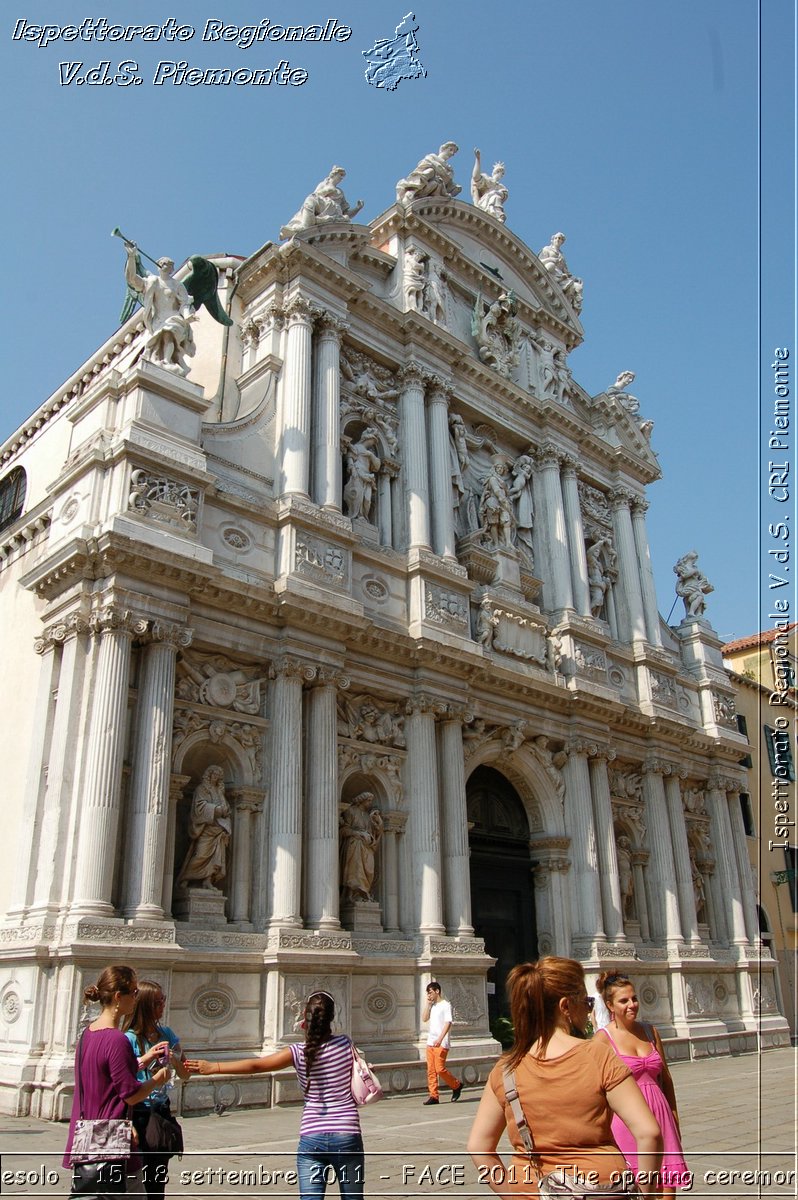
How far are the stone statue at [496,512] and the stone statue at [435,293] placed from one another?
3672 mm

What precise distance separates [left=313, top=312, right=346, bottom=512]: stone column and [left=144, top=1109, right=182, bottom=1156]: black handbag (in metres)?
12.6

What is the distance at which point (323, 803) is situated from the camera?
14.9 metres

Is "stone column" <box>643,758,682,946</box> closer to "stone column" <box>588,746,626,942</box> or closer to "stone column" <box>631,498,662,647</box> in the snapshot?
"stone column" <box>588,746,626,942</box>

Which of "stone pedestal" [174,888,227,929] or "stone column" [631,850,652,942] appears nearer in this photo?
"stone pedestal" [174,888,227,929]

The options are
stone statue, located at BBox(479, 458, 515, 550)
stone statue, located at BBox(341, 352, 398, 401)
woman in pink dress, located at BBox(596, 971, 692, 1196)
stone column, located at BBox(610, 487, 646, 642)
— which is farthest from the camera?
stone column, located at BBox(610, 487, 646, 642)

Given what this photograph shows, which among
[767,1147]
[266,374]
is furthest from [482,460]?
[767,1147]

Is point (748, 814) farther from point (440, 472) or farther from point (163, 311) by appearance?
point (163, 311)

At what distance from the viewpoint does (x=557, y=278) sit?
87.0 feet

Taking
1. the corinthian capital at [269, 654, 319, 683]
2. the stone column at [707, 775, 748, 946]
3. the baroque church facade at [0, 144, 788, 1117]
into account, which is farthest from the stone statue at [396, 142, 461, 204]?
the stone column at [707, 775, 748, 946]

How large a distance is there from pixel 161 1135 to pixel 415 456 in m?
15.6

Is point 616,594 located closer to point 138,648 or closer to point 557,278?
point 557,278

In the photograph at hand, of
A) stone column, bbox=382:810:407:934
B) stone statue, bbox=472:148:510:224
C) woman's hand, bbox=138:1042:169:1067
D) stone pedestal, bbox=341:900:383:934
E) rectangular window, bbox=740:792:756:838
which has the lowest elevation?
woman's hand, bbox=138:1042:169:1067

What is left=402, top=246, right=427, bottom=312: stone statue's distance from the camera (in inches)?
811

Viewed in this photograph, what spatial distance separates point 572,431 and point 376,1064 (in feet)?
50.6
